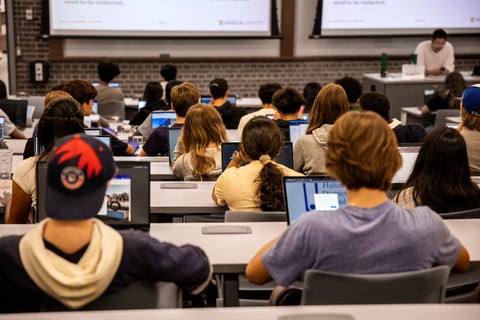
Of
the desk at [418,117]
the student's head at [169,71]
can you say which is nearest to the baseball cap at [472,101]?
the desk at [418,117]

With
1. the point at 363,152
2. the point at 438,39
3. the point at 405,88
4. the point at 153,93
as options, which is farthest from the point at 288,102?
the point at 438,39

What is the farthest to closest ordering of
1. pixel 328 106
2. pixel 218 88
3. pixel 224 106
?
1. pixel 224 106
2. pixel 218 88
3. pixel 328 106

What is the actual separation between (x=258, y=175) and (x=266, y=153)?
0.12 m

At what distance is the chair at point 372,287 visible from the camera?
221 cm

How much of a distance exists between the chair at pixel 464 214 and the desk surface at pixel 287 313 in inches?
45.7

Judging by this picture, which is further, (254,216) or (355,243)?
(254,216)

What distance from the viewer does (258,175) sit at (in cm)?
359

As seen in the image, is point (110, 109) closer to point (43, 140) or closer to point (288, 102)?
point (288, 102)

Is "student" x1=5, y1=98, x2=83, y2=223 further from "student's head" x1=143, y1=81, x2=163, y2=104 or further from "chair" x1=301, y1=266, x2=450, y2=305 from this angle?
"student's head" x1=143, y1=81, x2=163, y2=104

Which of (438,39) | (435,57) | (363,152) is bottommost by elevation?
(363,152)

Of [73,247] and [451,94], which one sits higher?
[451,94]

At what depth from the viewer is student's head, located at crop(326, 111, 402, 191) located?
2.22 m

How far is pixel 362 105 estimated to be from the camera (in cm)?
533

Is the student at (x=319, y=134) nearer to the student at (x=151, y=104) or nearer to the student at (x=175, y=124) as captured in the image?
the student at (x=175, y=124)
